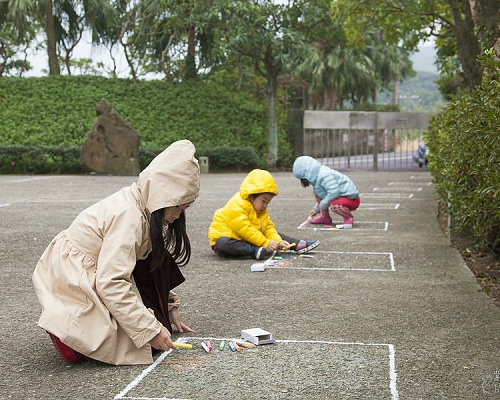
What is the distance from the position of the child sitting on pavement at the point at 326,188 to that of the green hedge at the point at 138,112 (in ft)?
53.0

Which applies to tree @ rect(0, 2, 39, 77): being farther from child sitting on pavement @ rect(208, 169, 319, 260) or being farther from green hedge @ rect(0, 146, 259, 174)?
child sitting on pavement @ rect(208, 169, 319, 260)

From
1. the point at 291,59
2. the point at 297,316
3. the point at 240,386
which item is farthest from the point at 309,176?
the point at 291,59

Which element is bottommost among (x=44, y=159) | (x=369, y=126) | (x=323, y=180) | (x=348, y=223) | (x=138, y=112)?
(x=348, y=223)

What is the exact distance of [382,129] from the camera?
2945cm

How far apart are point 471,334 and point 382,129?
25.0 m

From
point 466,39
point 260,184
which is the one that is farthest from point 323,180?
point 466,39

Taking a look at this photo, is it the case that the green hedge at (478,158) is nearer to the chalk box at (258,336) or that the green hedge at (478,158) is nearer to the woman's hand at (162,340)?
the chalk box at (258,336)

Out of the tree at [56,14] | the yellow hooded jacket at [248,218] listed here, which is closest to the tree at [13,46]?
the tree at [56,14]

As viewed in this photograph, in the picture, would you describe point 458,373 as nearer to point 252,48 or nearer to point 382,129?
point 252,48

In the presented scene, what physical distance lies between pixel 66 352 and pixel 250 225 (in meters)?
3.76

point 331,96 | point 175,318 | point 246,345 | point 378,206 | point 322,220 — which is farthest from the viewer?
point 331,96

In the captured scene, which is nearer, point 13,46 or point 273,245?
point 273,245

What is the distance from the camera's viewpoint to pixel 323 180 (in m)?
10.5

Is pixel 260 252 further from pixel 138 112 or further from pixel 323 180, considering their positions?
pixel 138 112
